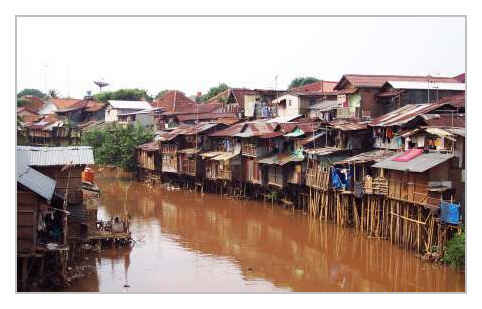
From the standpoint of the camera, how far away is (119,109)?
70.2 metres

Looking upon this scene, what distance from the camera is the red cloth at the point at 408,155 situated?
2630 centimetres

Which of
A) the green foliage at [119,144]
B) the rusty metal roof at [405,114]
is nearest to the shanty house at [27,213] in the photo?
the rusty metal roof at [405,114]

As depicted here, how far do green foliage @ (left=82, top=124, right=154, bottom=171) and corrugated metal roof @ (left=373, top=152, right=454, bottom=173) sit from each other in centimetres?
3402

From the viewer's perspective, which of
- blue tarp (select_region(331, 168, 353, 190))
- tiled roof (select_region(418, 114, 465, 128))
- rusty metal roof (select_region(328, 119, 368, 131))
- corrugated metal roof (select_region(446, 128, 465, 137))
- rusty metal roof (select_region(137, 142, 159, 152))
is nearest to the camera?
corrugated metal roof (select_region(446, 128, 465, 137))

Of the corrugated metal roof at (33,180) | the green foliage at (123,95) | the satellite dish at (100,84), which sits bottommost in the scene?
the corrugated metal roof at (33,180)

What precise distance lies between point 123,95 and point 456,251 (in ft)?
232

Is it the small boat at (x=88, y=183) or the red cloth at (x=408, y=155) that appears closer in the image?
the red cloth at (x=408, y=155)

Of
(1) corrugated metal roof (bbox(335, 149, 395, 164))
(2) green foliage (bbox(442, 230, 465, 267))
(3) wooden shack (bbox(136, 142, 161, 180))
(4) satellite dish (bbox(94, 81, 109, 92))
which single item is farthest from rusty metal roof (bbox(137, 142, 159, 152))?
(4) satellite dish (bbox(94, 81, 109, 92))

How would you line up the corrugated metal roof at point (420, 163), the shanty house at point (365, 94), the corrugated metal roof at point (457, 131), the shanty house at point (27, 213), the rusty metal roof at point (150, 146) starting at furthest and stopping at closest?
the rusty metal roof at point (150, 146)
the shanty house at point (365, 94)
the corrugated metal roof at point (457, 131)
the corrugated metal roof at point (420, 163)
the shanty house at point (27, 213)

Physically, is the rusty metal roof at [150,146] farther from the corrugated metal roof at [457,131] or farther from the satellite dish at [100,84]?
the satellite dish at [100,84]

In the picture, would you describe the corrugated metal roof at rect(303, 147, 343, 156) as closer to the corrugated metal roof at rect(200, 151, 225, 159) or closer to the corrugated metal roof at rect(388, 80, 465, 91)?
the corrugated metal roof at rect(388, 80, 465, 91)

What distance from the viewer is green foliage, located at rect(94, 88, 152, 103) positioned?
3381 inches

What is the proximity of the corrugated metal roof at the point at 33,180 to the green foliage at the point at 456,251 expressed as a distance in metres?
14.9

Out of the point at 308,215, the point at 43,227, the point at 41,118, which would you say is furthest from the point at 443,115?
the point at 41,118
